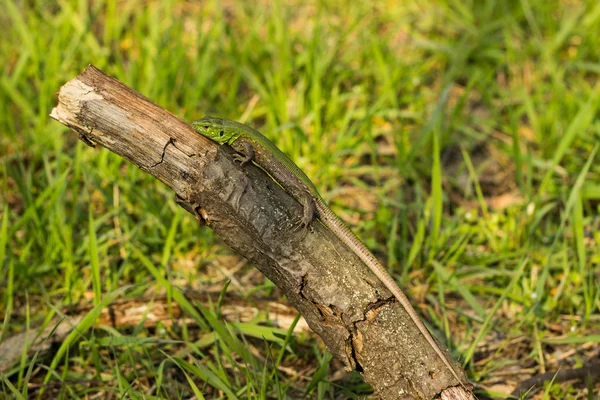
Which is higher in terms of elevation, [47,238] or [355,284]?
[355,284]

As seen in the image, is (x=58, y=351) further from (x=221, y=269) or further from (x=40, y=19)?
(x=40, y=19)

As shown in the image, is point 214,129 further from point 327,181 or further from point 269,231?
point 327,181

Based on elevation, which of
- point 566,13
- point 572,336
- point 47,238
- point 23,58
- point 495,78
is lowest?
point 47,238

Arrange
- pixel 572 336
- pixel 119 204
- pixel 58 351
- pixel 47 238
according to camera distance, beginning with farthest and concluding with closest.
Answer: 1. pixel 119 204
2. pixel 47 238
3. pixel 572 336
4. pixel 58 351

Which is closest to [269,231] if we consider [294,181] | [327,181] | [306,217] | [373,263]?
[306,217]

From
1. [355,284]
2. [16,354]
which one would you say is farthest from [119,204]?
[355,284]

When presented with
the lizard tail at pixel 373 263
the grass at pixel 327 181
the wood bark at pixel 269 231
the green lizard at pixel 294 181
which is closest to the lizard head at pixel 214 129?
the green lizard at pixel 294 181

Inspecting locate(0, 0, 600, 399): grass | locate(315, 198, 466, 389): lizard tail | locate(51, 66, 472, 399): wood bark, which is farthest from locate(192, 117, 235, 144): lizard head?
locate(0, 0, 600, 399): grass

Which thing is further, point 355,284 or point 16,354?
Result: point 16,354
